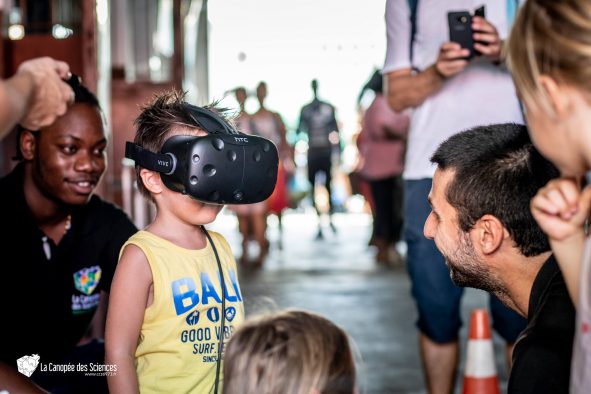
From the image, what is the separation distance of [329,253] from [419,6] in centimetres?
627

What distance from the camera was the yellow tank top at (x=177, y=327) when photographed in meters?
2.11

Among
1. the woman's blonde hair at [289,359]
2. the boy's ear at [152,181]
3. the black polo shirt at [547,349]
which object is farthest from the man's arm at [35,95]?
the black polo shirt at [547,349]

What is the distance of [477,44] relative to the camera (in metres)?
2.76

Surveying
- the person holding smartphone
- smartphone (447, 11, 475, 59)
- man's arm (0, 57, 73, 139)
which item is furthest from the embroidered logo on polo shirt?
smartphone (447, 11, 475, 59)

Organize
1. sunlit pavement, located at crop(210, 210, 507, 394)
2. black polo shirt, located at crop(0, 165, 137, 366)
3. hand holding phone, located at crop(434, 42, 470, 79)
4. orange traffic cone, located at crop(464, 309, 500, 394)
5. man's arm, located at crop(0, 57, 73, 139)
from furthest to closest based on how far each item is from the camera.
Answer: sunlit pavement, located at crop(210, 210, 507, 394)
orange traffic cone, located at crop(464, 309, 500, 394)
hand holding phone, located at crop(434, 42, 470, 79)
black polo shirt, located at crop(0, 165, 137, 366)
man's arm, located at crop(0, 57, 73, 139)

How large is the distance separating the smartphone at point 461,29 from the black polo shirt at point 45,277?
1.24 meters

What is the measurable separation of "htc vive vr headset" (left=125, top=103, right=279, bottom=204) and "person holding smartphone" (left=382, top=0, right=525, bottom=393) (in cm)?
94

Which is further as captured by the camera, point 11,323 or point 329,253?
point 329,253

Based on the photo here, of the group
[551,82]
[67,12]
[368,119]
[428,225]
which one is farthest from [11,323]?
[67,12]

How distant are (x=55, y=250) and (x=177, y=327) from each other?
2.38ft

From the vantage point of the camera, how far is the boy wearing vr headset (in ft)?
6.68

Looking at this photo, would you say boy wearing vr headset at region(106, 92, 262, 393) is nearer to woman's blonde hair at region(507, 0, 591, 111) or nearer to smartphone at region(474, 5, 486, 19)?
woman's blonde hair at region(507, 0, 591, 111)

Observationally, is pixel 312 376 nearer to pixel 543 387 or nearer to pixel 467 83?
pixel 543 387

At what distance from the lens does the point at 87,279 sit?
2.67 meters
